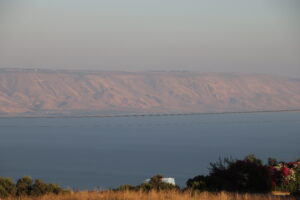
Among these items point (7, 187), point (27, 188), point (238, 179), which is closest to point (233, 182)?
point (238, 179)

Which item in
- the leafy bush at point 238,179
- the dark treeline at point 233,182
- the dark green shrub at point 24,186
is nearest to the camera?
the dark treeline at point 233,182

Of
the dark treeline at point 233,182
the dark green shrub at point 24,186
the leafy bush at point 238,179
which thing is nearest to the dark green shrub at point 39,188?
the dark treeline at point 233,182

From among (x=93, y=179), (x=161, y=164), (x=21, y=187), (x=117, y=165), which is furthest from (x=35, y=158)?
(x=21, y=187)

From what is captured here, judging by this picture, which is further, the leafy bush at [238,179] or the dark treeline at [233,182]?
the leafy bush at [238,179]

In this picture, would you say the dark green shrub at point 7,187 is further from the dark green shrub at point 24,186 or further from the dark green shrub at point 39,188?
the dark green shrub at point 39,188

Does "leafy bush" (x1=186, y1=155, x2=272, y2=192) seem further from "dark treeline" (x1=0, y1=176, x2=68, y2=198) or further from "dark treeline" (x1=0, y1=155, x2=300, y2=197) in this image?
"dark treeline" (x1=0, y1=176, x2=68, y2=198)

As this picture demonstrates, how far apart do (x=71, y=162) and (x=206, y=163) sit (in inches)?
1346

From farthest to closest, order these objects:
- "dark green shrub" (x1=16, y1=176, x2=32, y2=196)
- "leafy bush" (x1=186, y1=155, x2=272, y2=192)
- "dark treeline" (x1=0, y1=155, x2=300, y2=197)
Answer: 1. "dark green shrub" (x1=16, y1=176, x2=32, y2=196)
2. "leafy bush" (x1=186, y1=155, x2=272, y2=192)
3. "dark treeline" (x1=0, y1=155, x2=300, y2=197)

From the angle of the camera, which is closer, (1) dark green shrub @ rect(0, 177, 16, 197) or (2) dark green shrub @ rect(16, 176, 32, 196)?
(1) dark green shrub @ rect(0, 177, 16, 197)

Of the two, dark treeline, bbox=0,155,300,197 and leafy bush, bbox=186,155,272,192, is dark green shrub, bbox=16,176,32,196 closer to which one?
dark treeline, bbox=0,155,300,197

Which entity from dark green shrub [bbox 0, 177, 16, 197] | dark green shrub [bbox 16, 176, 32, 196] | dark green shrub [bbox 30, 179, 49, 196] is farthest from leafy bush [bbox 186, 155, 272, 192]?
dark green shrub [bbox 0, 177, 16, 197]

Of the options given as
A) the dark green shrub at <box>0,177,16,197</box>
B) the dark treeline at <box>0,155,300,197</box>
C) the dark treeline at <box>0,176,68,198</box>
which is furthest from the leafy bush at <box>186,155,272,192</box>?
the dark green shrub at <box>0,177,16,197</box>

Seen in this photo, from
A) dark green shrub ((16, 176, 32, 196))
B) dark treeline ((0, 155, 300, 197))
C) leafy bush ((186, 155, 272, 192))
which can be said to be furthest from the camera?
dark green shrub ((16, 176, 32, 196))

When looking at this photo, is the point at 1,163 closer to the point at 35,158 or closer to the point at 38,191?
the point at 35,158
